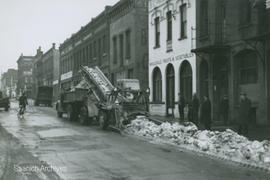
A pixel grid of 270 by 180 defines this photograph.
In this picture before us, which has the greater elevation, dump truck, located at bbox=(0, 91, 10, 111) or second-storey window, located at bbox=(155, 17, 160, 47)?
second-storey window, located at bbox=(155, 17, 160, 47)

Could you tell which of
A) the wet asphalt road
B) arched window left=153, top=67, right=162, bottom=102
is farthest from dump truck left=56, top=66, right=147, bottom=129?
arched window left=153, top=67, right=162, bottom=102

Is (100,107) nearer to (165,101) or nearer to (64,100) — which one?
(64,100)

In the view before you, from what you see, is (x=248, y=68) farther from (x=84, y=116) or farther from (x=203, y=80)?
(x=84, y=116)

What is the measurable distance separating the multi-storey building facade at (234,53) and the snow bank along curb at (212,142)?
15.1 feet

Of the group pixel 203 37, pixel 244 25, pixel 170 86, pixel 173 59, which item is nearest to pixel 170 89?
pixel 170 86

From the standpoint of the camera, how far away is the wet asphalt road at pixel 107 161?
9664 millimetres

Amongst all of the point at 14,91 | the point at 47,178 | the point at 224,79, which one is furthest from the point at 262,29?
the point at 14,91

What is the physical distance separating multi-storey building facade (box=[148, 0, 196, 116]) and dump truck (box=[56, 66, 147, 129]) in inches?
163

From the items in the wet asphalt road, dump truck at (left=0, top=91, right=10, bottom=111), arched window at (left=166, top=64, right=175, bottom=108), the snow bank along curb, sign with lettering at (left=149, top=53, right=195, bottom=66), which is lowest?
the wet asphalt road

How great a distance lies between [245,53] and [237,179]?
1333 cm

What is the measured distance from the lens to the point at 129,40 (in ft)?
122

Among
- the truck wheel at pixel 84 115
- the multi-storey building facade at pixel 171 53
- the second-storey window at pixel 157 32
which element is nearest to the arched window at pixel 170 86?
the multi-storey building facade at pixel 171 53

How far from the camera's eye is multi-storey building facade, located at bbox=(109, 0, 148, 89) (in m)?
34.9

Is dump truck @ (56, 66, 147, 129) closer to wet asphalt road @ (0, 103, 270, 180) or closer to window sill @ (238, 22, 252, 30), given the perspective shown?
wet asphalt road @ (0, 103, 270, 180)
